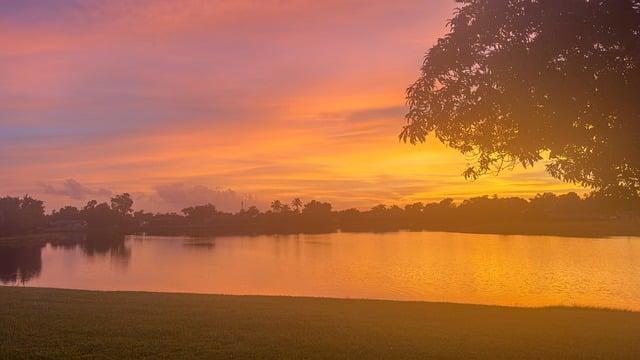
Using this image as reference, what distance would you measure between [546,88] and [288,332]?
712 centimetres

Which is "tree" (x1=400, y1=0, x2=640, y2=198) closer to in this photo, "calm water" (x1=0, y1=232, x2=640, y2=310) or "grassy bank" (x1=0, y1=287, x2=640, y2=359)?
"grassy bank" (x1=0, y1=287, x2=640, y2=359)

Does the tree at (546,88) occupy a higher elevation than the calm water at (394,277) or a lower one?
higher

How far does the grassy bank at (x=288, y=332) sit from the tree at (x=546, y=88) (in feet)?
12.6

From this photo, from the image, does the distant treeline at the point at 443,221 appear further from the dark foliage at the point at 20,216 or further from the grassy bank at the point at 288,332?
the grassy bank at the point at 288,332

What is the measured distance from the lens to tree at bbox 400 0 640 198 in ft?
30.8

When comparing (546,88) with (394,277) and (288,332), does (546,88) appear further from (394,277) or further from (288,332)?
(394,277)

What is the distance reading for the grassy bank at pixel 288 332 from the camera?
1109cm

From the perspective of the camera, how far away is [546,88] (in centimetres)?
952

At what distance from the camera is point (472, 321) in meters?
15.4

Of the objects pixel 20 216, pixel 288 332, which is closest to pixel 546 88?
pixel 288 332

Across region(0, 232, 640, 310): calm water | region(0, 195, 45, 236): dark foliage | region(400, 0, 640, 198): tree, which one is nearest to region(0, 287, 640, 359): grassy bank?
region(400, 0, 640, 198): tree

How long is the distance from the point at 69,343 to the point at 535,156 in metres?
9.47

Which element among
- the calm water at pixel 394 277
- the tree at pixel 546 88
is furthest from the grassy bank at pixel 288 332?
the calm water at pixel 394 277

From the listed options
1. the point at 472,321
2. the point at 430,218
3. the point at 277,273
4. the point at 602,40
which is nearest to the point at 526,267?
the point at 277,273
